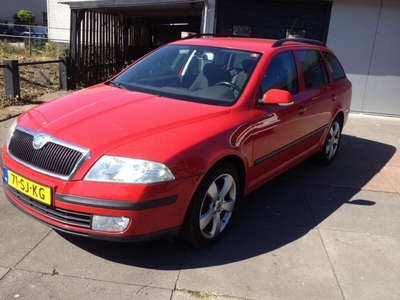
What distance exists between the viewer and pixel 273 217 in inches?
158

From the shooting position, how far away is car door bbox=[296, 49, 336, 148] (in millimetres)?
4625

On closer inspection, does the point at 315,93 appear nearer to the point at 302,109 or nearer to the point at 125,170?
the point at 302,109

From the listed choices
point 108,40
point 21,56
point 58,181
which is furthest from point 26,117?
point 21,56

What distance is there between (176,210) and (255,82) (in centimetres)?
151

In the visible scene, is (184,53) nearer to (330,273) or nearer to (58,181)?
(58,181)

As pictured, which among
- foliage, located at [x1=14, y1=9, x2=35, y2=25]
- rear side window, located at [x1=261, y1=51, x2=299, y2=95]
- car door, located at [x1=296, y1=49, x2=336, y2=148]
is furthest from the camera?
foliage, located at [x1=14, y1=9, x2=35, y2=25]

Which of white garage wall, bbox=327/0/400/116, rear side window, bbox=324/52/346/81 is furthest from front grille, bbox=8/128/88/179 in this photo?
white garage wall, bbox=327/0/400/116

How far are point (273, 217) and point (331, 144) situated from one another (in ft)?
7.32

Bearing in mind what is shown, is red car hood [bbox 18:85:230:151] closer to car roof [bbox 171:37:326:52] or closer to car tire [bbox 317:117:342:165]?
car roof [bbox 171:37:326:52]

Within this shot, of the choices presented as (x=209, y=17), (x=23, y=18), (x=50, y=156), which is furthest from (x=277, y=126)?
(x=23, y=18)

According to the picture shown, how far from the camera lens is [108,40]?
1259 cm

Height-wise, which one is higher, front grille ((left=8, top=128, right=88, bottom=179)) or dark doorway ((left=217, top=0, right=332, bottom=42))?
dark doorway ((left=217, top=0, right=332, bottom=42))

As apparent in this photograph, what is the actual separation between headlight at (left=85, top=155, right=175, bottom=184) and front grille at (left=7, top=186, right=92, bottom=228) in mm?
278

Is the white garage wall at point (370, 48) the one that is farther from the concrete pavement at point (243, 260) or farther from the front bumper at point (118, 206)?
the front bumper at point (118, 206)
